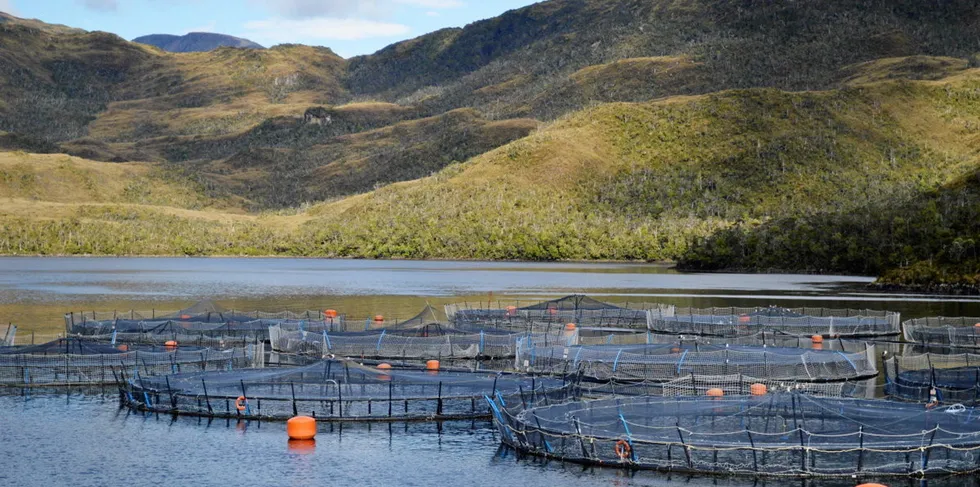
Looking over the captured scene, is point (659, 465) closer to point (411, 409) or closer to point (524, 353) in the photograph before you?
point (411, 409)

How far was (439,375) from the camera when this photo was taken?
1742 inches

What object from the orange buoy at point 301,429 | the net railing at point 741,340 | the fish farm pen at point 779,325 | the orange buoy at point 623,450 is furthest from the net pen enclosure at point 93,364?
the fish farm pen at point 779,325

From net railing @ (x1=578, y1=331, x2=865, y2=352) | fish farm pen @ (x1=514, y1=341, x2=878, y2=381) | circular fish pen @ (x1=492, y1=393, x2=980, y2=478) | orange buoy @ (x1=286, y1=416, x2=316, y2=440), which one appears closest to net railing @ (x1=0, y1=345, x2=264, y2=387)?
orange buoy @ (x1=286, y1=416, x2=316, y2=440)

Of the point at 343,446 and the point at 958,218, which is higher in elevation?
the point at 958,218

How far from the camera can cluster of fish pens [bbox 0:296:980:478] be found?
3453 cm

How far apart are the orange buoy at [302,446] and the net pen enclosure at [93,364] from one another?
1237cm

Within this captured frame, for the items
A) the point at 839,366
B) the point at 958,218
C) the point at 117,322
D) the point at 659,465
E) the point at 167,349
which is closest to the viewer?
the point at 659,465

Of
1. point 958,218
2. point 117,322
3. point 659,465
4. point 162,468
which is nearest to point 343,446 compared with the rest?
point 162,468

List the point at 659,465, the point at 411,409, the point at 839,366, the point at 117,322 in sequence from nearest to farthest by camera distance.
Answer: the point at 659,465, the point at 411,409, the point at 839,366, the point at 117,322

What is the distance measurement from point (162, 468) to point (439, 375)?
11.8m

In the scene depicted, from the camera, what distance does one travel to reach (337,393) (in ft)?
143

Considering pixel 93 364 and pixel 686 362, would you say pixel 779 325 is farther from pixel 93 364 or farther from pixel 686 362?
pixel 93 364

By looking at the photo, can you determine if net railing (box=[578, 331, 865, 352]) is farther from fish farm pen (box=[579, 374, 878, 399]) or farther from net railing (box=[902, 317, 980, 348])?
fish farm pen (box=[579, 374, 878, 399])

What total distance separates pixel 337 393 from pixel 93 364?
43.4ft
